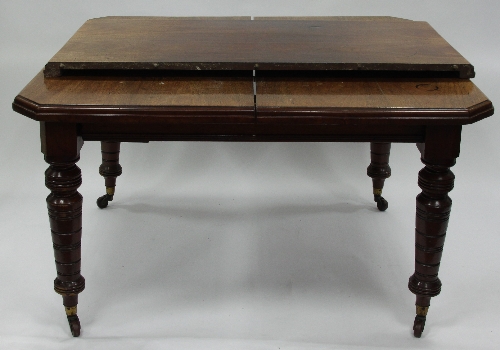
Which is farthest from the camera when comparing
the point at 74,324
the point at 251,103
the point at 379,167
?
the point at 379,167

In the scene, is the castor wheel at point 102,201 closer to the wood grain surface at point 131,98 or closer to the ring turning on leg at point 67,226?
the ring turning on leg at point 67,226

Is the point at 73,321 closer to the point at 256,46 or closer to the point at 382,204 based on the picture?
the point at 256,46

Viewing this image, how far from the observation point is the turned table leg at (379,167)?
272cm

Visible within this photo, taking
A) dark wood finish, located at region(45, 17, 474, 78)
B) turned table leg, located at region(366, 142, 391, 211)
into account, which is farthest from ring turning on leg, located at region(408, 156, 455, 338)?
turned table leg, located at region(366, 142, 391, 211)

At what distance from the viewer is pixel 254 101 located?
6.18 ft

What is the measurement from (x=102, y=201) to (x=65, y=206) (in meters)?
0.82

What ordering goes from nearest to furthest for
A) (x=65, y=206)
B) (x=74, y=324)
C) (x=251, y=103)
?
(x=251, y=103) < (x=65, y=206) < (x=74, y=324)

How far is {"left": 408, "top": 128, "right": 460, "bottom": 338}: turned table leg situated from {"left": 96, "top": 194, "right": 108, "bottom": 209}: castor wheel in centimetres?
111

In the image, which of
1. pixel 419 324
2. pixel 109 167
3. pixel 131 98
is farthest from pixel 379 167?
pixel 131 98

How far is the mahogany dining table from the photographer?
186 cm

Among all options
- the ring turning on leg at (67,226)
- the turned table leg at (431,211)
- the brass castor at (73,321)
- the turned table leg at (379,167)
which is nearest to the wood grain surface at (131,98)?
the ring turning on leg at (67,226)

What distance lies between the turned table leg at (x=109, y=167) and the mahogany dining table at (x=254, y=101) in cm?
55

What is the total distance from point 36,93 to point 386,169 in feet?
4.03

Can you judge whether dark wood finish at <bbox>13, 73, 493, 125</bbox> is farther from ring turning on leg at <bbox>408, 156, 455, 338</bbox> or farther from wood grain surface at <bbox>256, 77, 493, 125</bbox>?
ring turning on leg at <bbox>408, 156, 455, 338</bbox>
